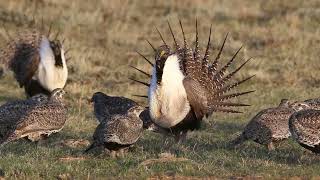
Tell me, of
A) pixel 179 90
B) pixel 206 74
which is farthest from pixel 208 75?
pixel 179 90

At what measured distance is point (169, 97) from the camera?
8680 mm

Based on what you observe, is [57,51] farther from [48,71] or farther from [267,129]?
[267,129]

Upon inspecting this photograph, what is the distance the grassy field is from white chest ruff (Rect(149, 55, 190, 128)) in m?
0.37

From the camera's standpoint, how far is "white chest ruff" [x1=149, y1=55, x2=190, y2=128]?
28.2 feet

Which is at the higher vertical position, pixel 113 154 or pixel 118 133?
pixel 118 133

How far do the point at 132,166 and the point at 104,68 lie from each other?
351 inches

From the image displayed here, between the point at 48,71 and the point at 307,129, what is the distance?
5.87 m

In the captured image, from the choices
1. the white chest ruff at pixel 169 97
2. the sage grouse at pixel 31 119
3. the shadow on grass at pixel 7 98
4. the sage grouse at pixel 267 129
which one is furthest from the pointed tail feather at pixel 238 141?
the shadow on grass at pixel 7 98

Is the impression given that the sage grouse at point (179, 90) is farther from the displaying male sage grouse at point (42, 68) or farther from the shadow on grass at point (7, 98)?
the shadow on grass at point (7, 98)

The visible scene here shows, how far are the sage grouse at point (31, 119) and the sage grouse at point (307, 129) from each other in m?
2.63

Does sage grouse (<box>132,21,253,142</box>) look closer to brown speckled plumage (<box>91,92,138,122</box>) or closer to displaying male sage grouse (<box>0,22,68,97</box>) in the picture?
brown speckled plumage (<box>91,92,138,122</box>)

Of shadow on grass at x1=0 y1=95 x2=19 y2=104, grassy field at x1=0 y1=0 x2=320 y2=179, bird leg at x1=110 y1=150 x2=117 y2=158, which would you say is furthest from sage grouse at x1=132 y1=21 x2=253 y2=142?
shadow on grass at x1=0 y1=95 x2=19 y2=104

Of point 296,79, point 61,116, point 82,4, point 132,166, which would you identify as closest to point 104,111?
point 61,116

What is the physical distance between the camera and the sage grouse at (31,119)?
8578 mm
